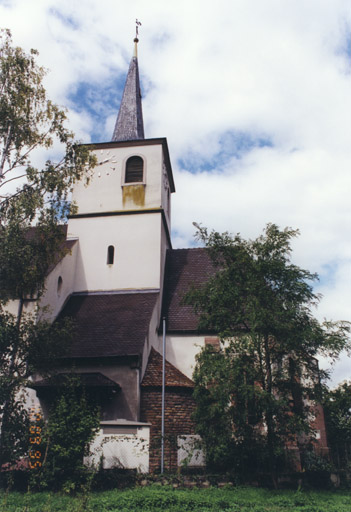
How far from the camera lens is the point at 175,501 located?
996 cm

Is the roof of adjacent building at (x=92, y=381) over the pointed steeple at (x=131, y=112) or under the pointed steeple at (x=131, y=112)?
under

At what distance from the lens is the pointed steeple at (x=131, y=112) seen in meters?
24.0

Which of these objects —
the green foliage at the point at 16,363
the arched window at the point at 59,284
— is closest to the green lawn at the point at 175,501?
the green foliage at the point at 16,363

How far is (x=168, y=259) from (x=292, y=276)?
34.4 feet

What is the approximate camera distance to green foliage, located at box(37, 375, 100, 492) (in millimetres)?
10883

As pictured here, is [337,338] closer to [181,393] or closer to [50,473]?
[181,393]

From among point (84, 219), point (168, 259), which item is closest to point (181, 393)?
point (168, 259)

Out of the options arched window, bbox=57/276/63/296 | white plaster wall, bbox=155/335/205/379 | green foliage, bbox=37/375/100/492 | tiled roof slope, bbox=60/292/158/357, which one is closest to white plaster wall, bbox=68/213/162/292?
tiled roof slope, bbox=60/292/158/357

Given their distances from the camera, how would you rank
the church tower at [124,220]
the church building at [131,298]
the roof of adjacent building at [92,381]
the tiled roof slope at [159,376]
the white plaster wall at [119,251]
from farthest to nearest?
1. the church tower at [124,220]
2. the white plaster wall at [119,251]
3. the tiled roof slope at [159,376]
4. the church building at [131,298]
5. the roof of adjacent building at [92,381]

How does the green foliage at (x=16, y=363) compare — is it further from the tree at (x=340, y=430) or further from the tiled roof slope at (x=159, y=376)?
the tree at (x=340, y=430)

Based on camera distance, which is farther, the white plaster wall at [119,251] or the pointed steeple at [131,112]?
the pointed steeple at [131,112]

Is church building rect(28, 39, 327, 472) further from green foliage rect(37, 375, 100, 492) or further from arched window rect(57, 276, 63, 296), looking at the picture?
green foliage rect(37, 375, 100, 492)

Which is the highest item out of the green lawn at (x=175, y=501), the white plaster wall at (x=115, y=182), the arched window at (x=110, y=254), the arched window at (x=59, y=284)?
the white plaster wall at (x=115, y=182)

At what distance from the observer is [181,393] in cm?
1497
